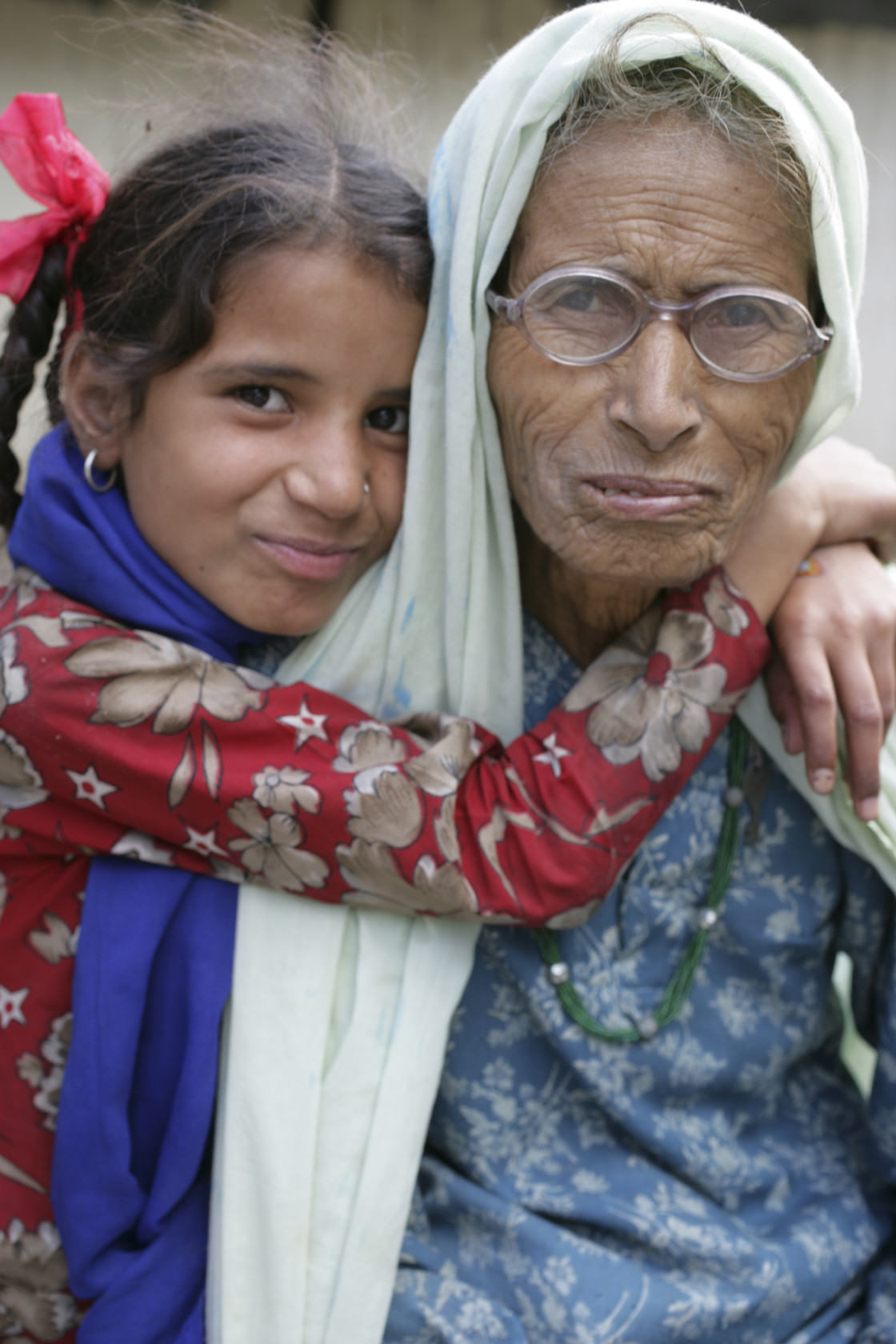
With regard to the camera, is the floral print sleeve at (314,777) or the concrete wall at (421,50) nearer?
the floral print sleeve at (314,777)

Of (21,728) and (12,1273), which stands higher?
(21,728)

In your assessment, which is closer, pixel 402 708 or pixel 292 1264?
pixel 292 1264

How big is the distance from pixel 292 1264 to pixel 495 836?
63 centimetres

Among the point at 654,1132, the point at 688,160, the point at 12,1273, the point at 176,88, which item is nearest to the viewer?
the point at 688,160

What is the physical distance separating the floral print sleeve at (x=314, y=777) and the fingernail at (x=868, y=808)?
24cm

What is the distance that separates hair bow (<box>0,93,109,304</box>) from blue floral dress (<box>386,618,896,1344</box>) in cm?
99

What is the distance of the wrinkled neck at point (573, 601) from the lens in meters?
1.81

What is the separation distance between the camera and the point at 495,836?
1.56 meters

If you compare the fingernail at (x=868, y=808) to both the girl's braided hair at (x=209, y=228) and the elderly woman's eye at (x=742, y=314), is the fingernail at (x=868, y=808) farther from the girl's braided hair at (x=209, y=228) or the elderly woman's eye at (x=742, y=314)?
the girl's braided hair at (x=209, y=228)

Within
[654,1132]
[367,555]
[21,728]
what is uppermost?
[367,555]

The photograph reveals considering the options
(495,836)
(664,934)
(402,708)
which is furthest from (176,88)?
(664,934)

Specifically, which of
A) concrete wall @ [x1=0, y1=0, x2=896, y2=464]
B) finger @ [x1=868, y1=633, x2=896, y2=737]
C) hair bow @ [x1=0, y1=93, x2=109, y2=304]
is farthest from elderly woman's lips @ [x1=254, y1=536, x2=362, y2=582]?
concrete wall @ [x1=0, y1=0, x2=896, y2=464]

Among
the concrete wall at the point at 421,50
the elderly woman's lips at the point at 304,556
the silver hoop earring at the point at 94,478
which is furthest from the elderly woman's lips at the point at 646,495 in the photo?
the concrete wall at the point at 421,50

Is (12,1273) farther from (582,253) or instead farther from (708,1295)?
(582,253)
